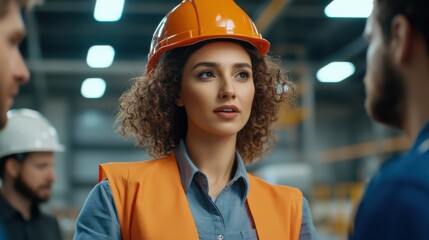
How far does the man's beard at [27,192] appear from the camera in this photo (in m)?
4.56

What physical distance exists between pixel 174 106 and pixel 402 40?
138 cm

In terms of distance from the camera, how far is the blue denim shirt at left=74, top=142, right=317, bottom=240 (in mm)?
2457

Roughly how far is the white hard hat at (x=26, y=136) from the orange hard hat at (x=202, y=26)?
239cm

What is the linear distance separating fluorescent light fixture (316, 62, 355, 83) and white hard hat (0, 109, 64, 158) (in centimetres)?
1584

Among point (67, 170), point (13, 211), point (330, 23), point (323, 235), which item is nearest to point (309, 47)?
point (330, 23)

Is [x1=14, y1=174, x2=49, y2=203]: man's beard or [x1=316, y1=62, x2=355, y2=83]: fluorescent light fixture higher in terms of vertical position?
[x1=316, y1=62, x2=355, y2=83]: fluorescent light fixture

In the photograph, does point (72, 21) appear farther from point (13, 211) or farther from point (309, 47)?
point (13, 211)

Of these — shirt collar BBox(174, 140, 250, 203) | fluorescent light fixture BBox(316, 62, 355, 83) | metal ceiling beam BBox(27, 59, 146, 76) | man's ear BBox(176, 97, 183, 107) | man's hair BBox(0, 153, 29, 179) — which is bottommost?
shirt collar BBox(174, 140, 250, 203)

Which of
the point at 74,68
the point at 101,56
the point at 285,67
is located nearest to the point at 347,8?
the point at 285,67

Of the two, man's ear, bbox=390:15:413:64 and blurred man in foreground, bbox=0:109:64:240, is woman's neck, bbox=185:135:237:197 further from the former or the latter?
blurred man in foreground, bbox=0:109:64:240

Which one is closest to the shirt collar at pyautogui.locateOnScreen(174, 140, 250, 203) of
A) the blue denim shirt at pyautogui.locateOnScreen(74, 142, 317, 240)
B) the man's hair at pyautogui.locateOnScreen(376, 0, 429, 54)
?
the blue denim shirt at pyautogui.locateOnScreen(74, 142, 317, 240)

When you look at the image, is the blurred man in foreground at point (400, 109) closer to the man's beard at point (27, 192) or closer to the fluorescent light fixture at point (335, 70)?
the man's beard at point (27, 192)

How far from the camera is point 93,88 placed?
23797mm

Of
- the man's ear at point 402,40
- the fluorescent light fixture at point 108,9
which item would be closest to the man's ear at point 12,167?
the man's ear at point 402,40
